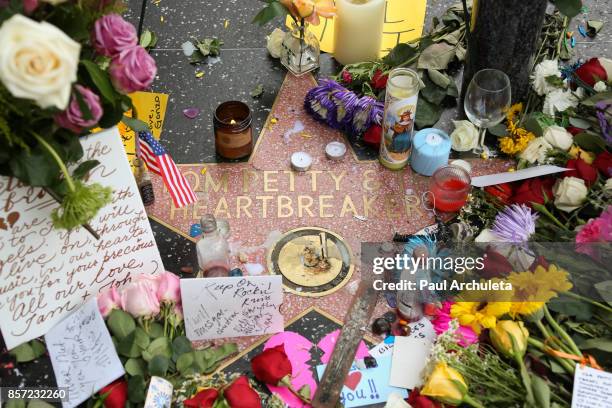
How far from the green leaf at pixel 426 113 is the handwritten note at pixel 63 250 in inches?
24.3

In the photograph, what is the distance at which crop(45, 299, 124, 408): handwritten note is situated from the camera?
0.96m

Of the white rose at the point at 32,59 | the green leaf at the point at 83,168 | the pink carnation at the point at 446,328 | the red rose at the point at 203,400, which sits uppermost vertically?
the white rose at the point at 32,59

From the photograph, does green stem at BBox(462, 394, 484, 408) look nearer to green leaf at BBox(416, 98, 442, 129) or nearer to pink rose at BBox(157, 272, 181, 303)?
pink rose at BBox(157, 272, 181, 303)

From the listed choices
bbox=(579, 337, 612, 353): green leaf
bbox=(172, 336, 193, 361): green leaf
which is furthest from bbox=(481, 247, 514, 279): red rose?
bbox=(172, 336, 193, 361): green leaf

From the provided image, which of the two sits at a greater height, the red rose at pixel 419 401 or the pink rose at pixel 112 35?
the pink rose at pixel 112 35

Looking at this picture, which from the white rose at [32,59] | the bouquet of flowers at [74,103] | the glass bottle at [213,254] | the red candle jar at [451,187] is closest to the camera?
the white rose at [32,59]

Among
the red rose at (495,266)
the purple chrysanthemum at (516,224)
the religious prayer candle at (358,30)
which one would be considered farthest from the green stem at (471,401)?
the religious prayer candle at (358,30)

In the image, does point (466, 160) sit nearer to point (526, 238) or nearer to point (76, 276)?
point (526, 238)

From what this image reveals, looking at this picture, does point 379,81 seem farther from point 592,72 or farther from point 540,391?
point 540,391

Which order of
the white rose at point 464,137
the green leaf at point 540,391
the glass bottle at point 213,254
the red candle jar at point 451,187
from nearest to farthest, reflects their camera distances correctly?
the green leaf at point 540,391
the glass bottle at point 213,254
the red candle jar at point 451,187
the white rose at point 464,137

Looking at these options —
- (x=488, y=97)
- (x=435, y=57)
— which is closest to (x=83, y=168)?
(x=488, y=97)

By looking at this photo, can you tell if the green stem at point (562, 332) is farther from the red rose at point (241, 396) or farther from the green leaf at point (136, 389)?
the green leaf at point (136, 389)

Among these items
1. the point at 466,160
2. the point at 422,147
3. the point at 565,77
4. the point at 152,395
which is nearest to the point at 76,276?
the point at 152,395

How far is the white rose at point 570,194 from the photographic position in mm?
1139
